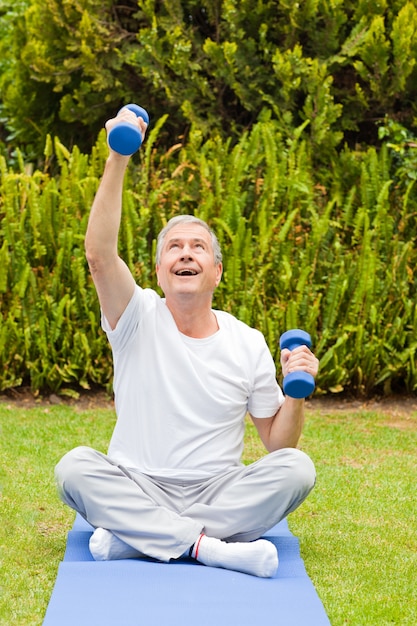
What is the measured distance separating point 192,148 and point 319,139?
3.14 feet

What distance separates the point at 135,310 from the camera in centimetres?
392

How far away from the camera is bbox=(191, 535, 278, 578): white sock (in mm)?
3559

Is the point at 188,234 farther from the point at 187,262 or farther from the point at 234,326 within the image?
the point at 234,326

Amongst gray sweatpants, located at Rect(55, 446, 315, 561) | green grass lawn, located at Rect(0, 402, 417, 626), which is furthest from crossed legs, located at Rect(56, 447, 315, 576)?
green grass lawn, located at Rect(0, 402, 417, 626)

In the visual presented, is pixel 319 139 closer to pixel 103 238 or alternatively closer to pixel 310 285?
pixel 310 285

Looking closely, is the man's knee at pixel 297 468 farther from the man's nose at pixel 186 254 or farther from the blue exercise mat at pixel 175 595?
the man's nose at pixel 186 254

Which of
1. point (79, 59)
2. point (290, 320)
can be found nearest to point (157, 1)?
point (79, 59)

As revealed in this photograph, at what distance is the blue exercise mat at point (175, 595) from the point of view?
3.12 m

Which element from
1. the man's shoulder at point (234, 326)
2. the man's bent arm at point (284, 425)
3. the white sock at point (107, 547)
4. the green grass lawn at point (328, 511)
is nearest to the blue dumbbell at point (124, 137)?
the man's shoulder at point (234, 326)

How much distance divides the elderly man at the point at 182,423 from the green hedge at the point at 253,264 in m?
2.84

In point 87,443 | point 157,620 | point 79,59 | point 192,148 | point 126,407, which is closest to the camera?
point 157,620

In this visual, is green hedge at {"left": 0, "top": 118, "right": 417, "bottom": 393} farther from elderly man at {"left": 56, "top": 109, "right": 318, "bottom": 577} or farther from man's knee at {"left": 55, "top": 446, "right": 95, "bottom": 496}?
man's knee at {"left": 55, "top": 446, "right": 95, "bottom": 496}

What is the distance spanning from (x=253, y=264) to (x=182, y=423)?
10.6 feet

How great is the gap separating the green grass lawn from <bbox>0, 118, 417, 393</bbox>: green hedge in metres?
0.39
